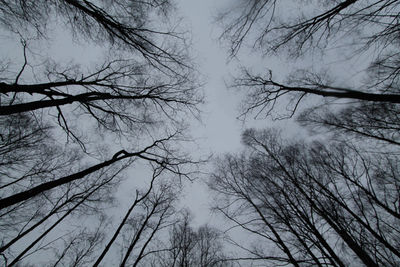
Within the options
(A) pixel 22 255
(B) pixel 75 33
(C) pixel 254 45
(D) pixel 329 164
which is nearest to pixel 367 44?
(C) pixel 254 45

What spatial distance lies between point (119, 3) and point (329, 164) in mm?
9246

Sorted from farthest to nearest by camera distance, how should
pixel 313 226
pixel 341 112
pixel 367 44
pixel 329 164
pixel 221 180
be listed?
pixel 221 180
pixel 341 112
pixel 329 164
pixel 313 226
pixel 367 44

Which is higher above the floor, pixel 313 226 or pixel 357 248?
pixel 313 226

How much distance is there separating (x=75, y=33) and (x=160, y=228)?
1069 centimetres

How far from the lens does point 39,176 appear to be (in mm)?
7398

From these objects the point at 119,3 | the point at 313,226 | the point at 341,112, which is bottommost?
the point at 313,226

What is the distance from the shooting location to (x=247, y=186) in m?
7.22

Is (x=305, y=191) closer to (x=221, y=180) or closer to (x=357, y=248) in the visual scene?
(x=357, y=248)

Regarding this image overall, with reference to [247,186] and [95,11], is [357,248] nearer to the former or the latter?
[247,186]

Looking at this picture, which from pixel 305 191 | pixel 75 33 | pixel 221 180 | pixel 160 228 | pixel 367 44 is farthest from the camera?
pixel 160 228

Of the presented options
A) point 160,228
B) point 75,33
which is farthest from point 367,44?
point 160,228

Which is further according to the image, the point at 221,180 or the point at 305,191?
the point at 221,180

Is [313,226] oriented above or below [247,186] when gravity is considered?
below

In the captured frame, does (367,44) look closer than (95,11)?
Yes
